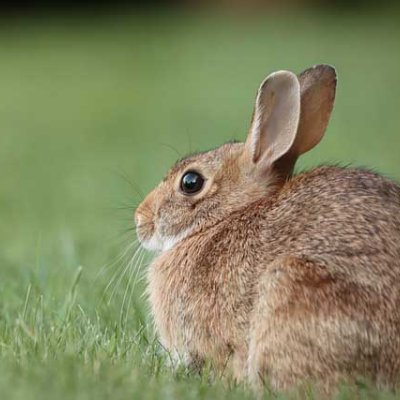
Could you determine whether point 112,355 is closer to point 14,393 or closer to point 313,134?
point 14,393

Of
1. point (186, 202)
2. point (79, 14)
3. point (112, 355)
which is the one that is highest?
point (186, 202)

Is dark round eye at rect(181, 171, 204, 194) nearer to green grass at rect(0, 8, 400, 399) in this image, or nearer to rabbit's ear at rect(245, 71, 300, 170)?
rabbit's ear at rect(245, 71, 300, 170)

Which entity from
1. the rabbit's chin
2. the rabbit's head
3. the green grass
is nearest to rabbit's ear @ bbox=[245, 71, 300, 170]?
the rabbit's head

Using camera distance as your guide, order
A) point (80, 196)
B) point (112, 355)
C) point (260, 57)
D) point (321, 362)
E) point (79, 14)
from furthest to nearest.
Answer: point (79, 14), point (260, 57), point (80, 196), point (112, 355), point (321, 362)

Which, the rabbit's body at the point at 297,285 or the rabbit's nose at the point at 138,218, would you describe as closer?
the rabbit's body at the point at 297,285

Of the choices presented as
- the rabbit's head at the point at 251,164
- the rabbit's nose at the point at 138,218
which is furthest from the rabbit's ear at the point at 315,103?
the rabbit's nose at the point at 138,218

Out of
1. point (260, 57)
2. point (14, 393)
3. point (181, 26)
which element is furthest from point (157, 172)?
A: point (181, 26)

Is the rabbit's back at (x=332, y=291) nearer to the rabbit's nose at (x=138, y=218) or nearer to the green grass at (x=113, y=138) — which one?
the green grass at (x=113, y=138)

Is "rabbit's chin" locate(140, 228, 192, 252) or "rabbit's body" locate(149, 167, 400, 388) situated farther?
"rabbit's chin" locate(140, 228, 192, 252)
